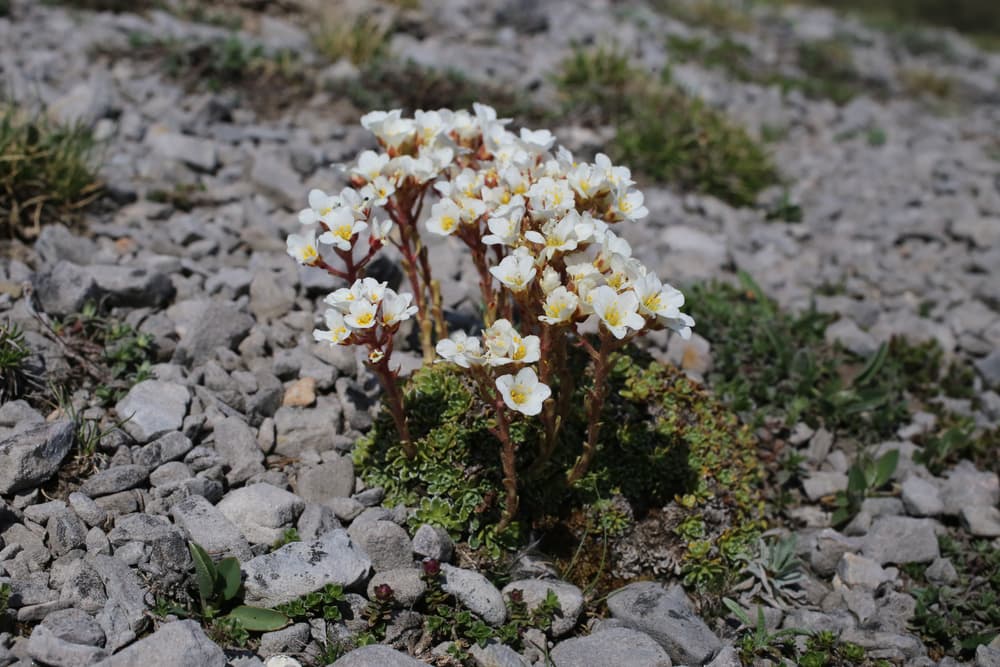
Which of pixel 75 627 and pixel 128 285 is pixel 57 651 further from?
pixel 128 285

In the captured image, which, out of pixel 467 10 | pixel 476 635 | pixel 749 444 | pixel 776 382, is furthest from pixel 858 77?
pixel 476 635

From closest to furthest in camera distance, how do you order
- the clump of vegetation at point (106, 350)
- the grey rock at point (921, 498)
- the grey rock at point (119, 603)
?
the grey rock at point (119, 603) → the clump of vegetation at point (106, 350) → the grey rock at point (921, 498)

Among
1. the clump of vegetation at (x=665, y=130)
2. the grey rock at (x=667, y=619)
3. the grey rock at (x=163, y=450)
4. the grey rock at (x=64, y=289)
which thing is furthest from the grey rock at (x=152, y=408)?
the clump of vegetation at (x=665, y=130)

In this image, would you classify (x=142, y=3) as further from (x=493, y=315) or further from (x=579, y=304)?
(x=579, y=304)

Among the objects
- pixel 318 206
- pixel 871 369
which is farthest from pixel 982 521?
pixel 318 206

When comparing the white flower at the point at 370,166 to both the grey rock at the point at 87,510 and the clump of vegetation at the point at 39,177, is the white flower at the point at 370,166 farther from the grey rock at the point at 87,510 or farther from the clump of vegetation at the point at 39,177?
the clump of vegetation at the point at 39,177

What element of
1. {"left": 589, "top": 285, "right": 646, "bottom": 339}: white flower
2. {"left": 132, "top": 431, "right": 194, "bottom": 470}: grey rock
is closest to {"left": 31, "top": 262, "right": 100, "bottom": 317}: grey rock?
{"left": 132, "top": 431, "right": 194, "bottom": 470}: grey rock
